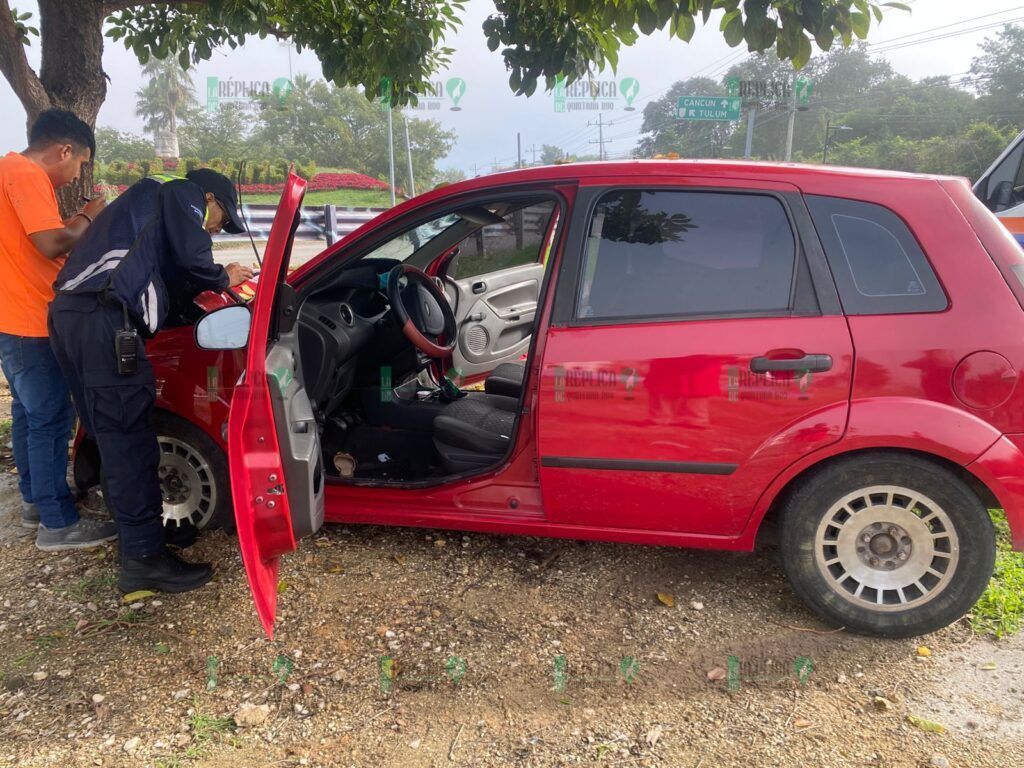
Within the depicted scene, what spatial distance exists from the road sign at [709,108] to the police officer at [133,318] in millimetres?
25029

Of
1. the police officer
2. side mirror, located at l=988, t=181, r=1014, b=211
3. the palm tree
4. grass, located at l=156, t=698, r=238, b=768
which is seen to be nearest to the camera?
grass, located at l=156, t=698, r=238, b=768

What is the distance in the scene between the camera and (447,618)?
2629 millimetres

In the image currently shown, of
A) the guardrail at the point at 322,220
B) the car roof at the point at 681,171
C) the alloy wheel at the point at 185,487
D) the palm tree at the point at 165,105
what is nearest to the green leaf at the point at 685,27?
the car roof at the point at 681,171

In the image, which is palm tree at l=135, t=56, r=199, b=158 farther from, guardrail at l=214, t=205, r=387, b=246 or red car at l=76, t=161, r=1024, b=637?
red car at l=76, t=161, r=1024, b=637

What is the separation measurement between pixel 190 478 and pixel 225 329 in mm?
1035

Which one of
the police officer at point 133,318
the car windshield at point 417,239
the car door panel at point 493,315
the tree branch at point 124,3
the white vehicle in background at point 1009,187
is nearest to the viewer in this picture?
the police officer at point 133,318

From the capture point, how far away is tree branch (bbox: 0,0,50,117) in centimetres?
385

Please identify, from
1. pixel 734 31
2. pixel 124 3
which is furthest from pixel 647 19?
pixel 124 3

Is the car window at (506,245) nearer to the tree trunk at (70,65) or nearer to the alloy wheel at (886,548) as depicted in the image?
the tree trunk at (70,65)

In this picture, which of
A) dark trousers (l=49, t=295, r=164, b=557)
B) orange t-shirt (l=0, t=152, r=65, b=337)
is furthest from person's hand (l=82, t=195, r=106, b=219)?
dark trousers (l=49, t=295, r=164, b=557)

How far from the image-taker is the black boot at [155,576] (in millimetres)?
A: 2723

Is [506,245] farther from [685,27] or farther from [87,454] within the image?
[87,454]

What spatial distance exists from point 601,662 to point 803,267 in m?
1.53

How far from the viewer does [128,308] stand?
8.23ft
